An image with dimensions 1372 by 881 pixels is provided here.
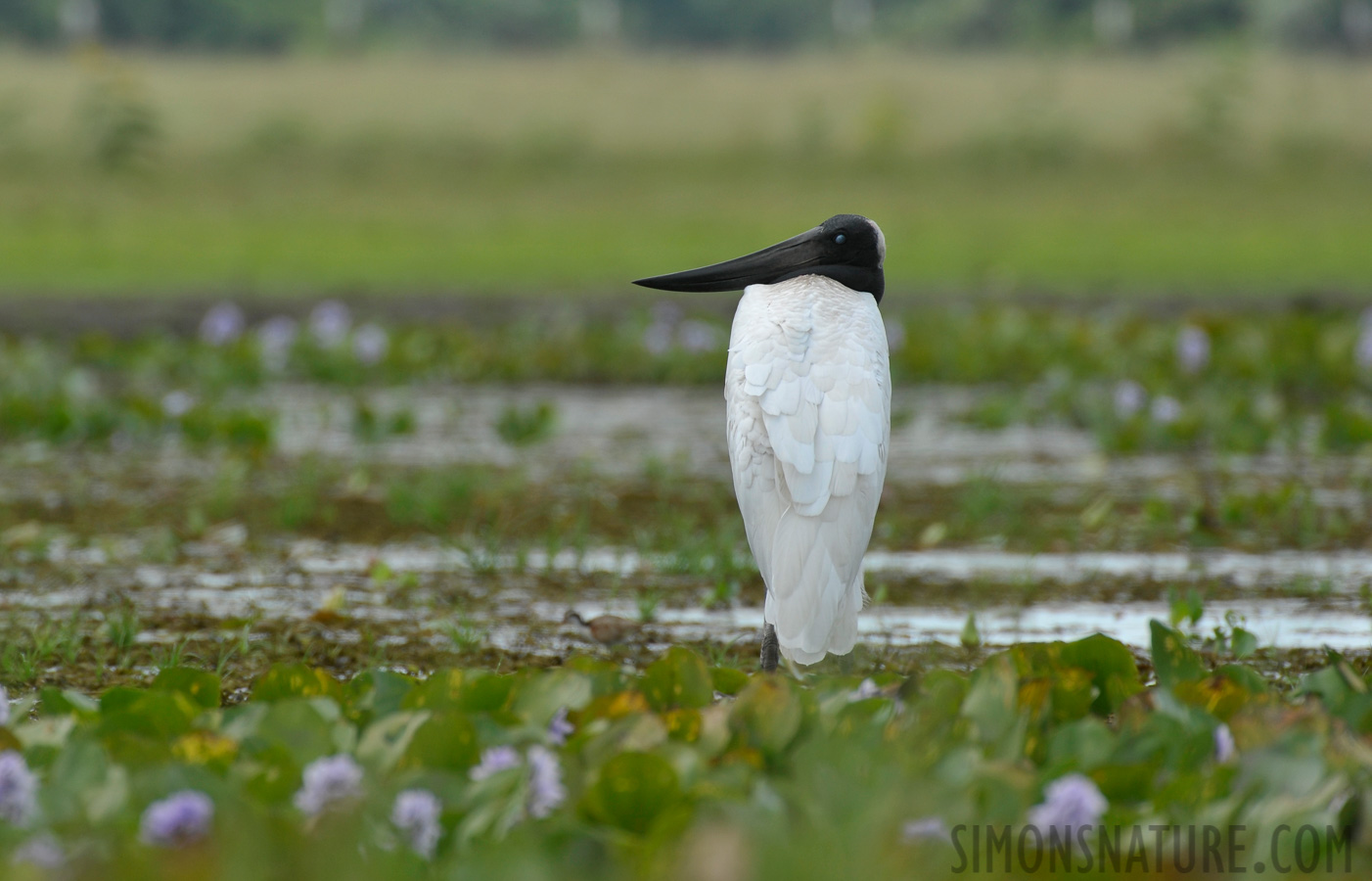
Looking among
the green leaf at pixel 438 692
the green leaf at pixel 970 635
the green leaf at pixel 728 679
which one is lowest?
the green leaf at pixel 970 635

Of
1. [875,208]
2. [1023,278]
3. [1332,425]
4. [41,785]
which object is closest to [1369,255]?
[1023,278]

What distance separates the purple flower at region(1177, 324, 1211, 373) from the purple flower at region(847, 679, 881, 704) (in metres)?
5.28

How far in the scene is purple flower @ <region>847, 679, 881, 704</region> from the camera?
3.03 meters

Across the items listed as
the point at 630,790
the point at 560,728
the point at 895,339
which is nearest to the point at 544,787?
the point at 630,790

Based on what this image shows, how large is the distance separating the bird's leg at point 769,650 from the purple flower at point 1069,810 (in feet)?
3.84

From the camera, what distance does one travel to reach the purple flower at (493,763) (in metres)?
2.63

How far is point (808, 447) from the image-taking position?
Answer: 3.35 metres

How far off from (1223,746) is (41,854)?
173 cm

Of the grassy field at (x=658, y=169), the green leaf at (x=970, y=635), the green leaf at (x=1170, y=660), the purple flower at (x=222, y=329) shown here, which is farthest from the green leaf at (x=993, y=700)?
the grassy field at (x=658, y=169)

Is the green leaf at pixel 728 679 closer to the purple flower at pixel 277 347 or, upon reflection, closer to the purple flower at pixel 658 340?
the purple flower at pixel 277 347

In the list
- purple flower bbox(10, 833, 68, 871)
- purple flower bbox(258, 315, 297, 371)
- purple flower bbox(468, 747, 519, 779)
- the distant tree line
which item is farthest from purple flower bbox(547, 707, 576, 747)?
the distant tree line

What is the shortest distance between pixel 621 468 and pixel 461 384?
2.92m

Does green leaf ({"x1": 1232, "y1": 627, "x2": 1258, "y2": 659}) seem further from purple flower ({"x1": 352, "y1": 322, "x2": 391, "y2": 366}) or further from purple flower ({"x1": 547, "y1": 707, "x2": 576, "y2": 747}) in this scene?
purple flower ({"x1": 352, "y1": 322, "x2": 391, "y2": 366})

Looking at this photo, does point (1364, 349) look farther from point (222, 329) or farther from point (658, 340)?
point (222, 329)
